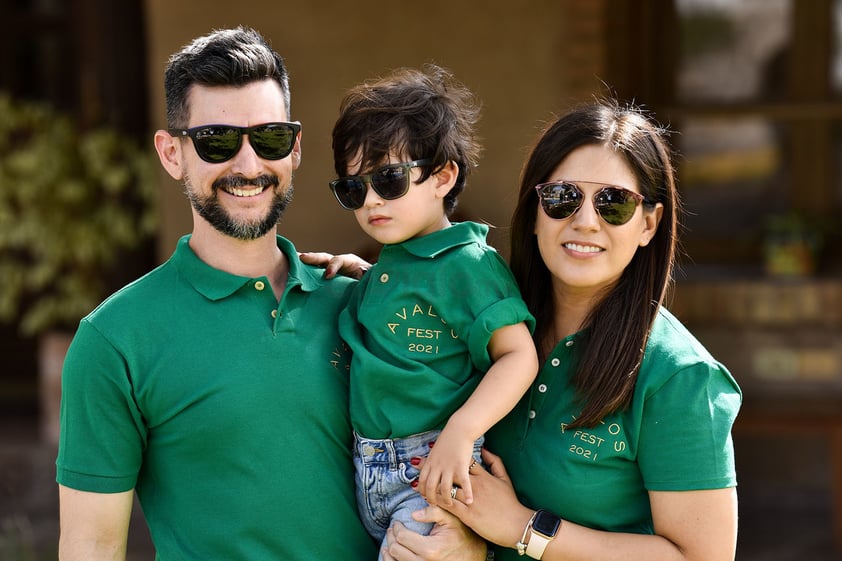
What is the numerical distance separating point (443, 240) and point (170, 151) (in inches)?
23.9

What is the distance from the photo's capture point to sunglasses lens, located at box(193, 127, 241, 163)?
2.24 m

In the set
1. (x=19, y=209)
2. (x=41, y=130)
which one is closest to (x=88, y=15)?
(x=41, y=130)

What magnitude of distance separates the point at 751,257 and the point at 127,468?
4368 millimetres

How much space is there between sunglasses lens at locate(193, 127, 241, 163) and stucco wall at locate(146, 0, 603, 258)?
3129 millimetres

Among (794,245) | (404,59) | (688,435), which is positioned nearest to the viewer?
(688,435)

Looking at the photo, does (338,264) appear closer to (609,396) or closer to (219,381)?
(219,381)

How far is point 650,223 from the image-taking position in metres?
2.31

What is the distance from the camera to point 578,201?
2244 millimetres

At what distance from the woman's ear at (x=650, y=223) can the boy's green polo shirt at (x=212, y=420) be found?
0.69 metres

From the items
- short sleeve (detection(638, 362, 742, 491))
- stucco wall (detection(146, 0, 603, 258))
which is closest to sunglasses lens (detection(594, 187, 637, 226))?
short sleeve (detection(638, 362, 742, 491))

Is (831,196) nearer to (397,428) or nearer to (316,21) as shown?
Answer: (316,21)

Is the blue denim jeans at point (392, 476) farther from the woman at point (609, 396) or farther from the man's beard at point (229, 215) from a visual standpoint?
the man's beard at point (229, 215)

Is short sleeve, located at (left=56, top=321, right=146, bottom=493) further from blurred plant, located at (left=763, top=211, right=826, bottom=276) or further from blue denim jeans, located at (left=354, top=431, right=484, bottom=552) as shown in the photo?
blurred plant, located at (left=763, top=211, right=826, bottom=276)

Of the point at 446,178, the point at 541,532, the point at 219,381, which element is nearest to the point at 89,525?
the point at 219,381
